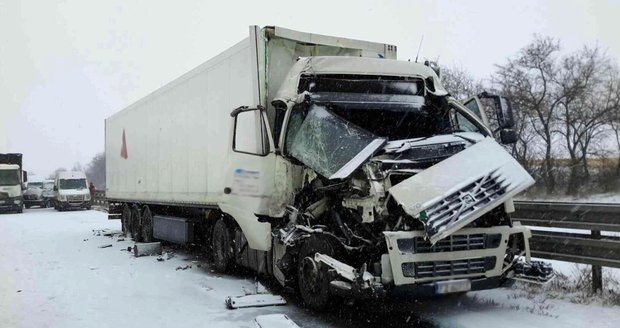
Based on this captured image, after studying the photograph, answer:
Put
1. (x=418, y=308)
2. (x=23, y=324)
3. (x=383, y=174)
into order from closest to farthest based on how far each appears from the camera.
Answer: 1. (x=383, y=174)
2. (x=23, y=324)
3. (x=418, y=308)

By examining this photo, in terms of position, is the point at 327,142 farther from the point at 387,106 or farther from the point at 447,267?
the point at 447,267

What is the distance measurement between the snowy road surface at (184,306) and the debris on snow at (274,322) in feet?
0.97

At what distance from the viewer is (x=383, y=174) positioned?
6121mm

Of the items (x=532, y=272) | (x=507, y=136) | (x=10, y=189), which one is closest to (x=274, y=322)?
(x=532, y=272)

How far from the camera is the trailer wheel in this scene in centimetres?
1583

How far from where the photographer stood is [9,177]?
3316 cm

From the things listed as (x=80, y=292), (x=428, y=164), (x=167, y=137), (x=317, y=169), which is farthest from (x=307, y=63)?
(x=167, y=137)

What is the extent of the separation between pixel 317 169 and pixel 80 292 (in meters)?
4.12

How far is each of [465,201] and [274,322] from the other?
7.63 ft

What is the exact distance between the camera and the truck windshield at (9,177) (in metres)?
32.9

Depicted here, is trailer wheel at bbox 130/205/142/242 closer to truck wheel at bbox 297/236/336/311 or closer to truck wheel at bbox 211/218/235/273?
truck wheel at bbox 211/218/235/273

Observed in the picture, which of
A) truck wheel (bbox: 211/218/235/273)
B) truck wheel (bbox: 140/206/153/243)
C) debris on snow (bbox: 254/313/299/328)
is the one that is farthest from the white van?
debris on snow (bbox: 254/313/299/328)

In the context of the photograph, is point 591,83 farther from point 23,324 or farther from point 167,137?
point 23,324

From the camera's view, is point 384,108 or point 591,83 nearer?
point 384,108
